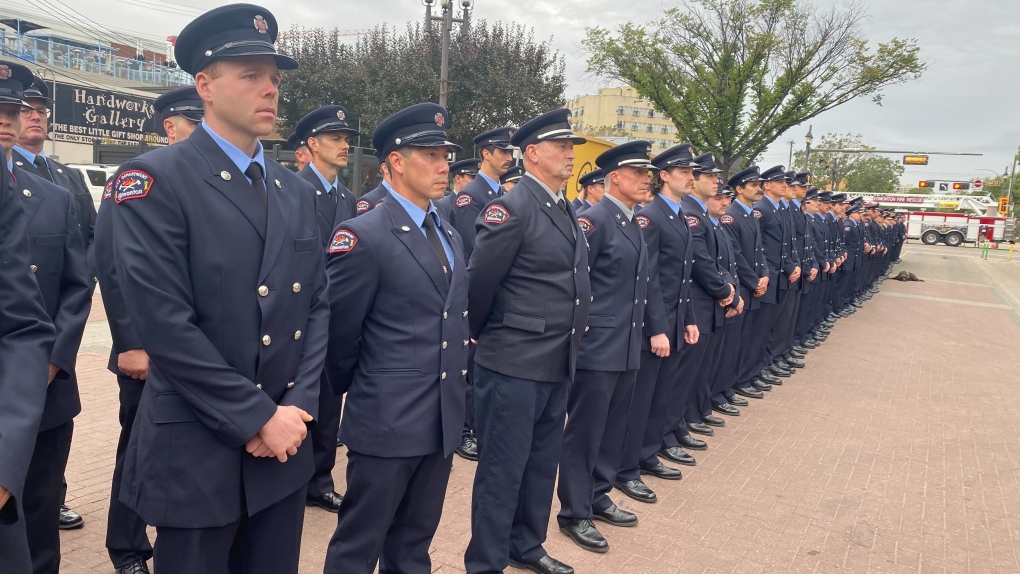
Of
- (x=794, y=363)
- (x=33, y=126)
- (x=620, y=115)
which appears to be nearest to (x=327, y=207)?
(x=33, y=126)

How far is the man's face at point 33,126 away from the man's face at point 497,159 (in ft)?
11.4

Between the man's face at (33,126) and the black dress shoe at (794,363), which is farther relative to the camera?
the black dress shoe at (794,363)

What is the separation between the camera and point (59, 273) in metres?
2.87

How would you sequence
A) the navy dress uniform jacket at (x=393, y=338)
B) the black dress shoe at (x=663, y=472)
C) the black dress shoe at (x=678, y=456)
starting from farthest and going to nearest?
the black dress shoe at (x=678, y=456)
the black dress shoe at (x=663, y=472)
the navy dress uniform jacket at (x=393, y=338)

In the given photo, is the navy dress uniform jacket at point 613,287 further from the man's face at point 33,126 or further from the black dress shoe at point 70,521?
the man's face at point 33,126

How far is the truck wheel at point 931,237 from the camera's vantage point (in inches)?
1814

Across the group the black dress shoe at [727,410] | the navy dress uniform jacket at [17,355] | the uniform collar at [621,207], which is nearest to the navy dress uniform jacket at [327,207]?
the uniform collar at [621,207]

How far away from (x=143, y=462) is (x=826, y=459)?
536cm

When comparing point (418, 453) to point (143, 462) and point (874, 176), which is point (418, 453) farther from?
point (874, 176)

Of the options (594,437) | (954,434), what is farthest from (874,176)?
(594,437)

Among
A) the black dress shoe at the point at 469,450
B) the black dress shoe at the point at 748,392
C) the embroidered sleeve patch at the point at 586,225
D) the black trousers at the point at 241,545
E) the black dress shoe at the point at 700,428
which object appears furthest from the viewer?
the black dress shoe at the point at 748,392

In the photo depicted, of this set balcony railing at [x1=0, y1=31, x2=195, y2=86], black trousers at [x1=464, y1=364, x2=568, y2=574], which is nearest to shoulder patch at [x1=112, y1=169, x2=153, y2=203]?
black trousers at [x1=464, y1=364, x2=568, y2=574]

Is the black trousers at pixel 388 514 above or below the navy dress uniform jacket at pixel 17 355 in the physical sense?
below

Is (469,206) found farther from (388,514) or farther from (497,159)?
(388,514)
